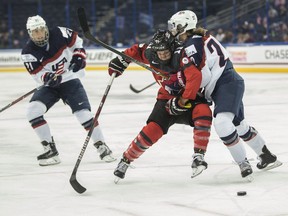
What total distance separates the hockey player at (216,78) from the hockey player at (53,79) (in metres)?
1.21

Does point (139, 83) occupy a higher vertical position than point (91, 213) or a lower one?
lower

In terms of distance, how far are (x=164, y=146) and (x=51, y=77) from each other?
1.20m

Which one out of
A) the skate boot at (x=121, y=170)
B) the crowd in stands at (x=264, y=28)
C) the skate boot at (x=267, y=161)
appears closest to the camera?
the skate boot at (x=121, y=170)

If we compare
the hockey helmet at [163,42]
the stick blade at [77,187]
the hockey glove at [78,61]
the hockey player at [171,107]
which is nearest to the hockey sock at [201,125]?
the hockey player at [171,107]

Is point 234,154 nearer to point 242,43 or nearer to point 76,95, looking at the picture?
point 76,95

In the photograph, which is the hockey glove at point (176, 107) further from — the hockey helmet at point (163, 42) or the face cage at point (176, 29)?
the face cage at point (176, 29)

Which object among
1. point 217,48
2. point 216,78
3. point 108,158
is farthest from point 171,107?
point 108,158

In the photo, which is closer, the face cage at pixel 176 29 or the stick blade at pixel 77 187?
the stick blade at pixel 77 187

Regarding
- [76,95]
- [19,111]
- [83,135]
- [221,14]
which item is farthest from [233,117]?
[221,14]

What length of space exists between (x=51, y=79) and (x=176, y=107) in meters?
1.37

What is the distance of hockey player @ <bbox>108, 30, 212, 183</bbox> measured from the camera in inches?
159

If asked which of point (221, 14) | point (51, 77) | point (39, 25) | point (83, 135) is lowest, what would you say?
point (221, 14)

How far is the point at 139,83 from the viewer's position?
39.3ft

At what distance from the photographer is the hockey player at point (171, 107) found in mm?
4043
